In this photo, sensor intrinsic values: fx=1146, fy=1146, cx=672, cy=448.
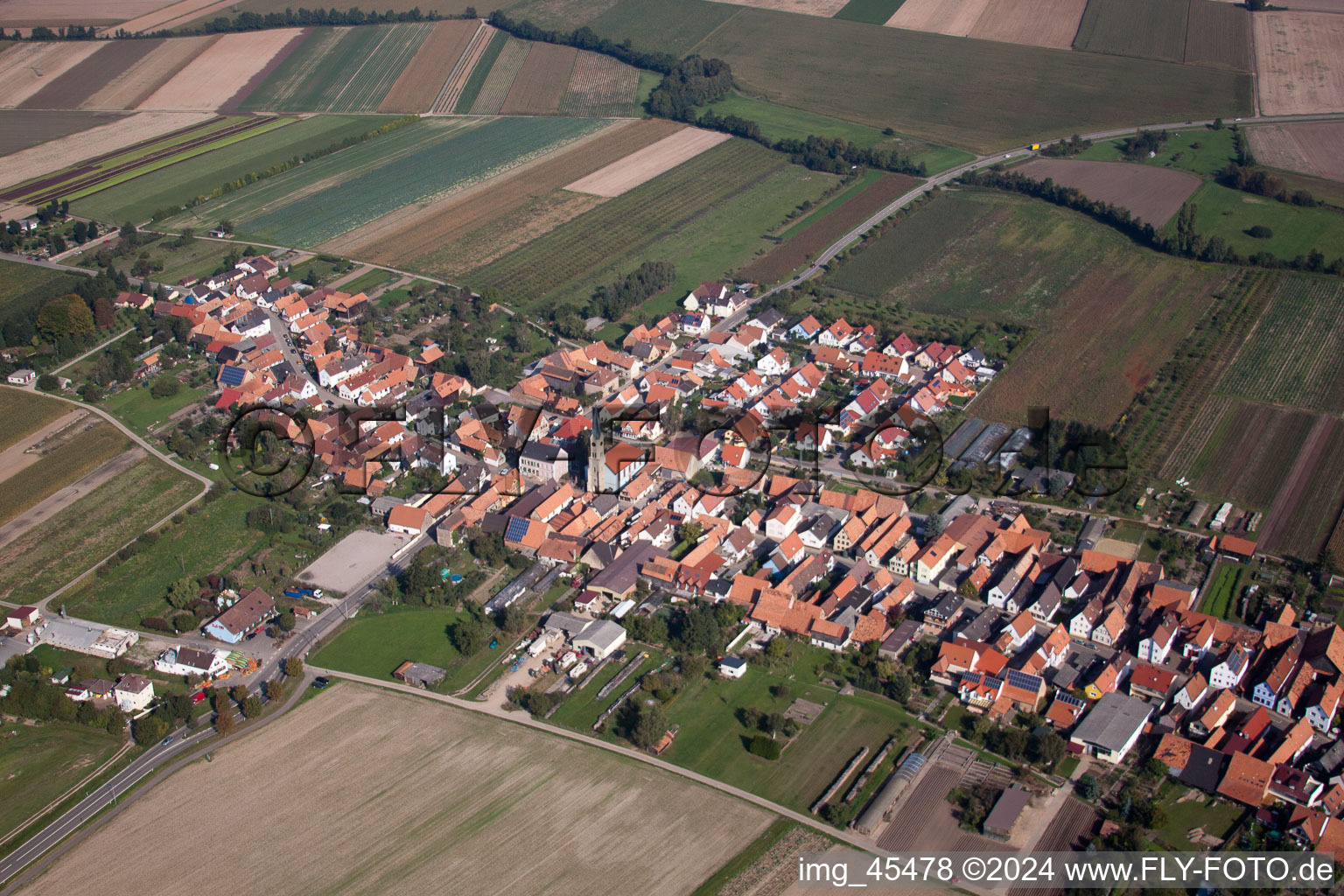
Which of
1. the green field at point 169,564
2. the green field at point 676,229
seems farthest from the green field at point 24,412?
the green field at point 676,229

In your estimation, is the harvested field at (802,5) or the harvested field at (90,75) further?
the harvested field at (802,5)

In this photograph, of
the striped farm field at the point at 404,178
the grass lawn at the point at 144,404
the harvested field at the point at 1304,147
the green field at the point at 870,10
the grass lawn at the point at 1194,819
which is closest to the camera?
the grass lawn at the point at 1194,819

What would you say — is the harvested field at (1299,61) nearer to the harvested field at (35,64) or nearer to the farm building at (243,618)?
the farm building at (243,618)

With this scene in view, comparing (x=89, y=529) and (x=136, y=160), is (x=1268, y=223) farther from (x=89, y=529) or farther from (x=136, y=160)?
(x=136, y=160)

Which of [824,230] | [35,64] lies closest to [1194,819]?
[824,230]

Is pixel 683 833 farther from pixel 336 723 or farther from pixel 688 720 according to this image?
pixel 336 723

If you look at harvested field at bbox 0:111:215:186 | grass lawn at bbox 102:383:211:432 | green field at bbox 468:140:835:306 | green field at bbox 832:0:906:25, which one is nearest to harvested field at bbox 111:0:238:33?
harvested field at bbox 0:111:215:186

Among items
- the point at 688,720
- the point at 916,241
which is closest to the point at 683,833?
the point at 688,720
